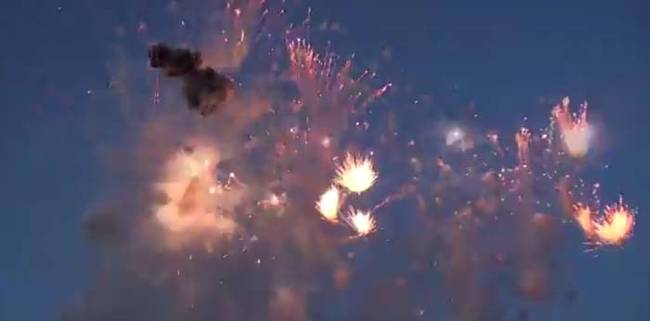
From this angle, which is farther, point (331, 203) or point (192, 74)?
point (331, 203)

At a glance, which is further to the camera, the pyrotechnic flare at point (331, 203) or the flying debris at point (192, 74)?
the pyrotechnic flare at point (331, 203)

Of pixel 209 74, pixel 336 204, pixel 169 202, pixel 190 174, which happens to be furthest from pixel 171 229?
pixel 209 74

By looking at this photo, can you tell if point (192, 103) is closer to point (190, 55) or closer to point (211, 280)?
point (190, 55)

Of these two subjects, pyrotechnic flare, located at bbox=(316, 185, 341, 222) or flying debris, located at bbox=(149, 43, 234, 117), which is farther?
pyrotechnic flare, located at bbox=(316, 185, 341, 222)
